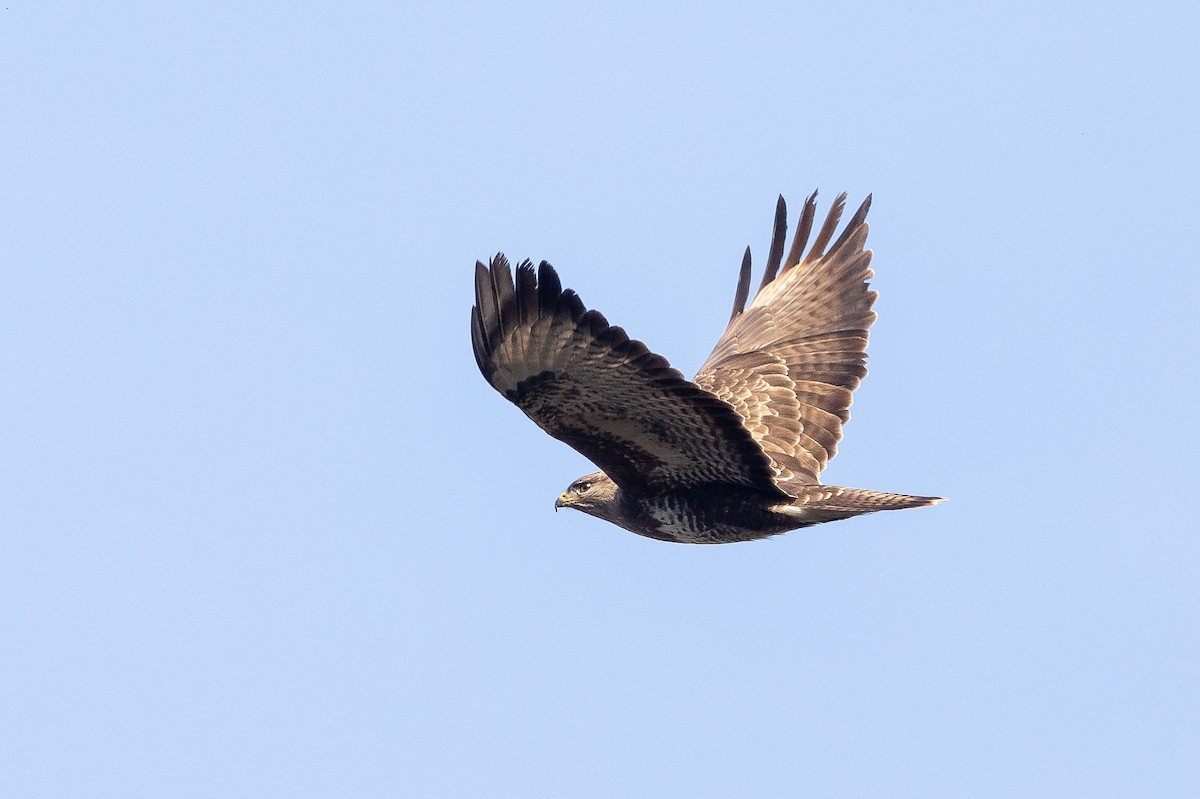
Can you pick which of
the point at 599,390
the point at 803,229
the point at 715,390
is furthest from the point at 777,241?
the point at 599,390

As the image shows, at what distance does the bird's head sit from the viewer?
38.4 ft

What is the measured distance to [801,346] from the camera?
12.8m

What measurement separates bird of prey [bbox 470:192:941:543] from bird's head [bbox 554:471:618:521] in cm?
1

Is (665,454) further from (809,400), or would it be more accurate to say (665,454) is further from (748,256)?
(748,256)

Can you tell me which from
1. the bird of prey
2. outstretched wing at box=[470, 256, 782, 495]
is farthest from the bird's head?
outstretched wing at box=[470, 256, 782, 495]

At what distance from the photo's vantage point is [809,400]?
12336 millimetres

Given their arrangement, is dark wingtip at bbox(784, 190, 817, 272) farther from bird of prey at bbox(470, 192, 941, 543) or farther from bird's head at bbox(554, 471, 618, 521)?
bird's head at bbox(554, 471, 618, 521)

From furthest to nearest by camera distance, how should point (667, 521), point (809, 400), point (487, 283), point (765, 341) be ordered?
point (765, 341)
point (809, 400)
point (667, 521)
point (487, 283)

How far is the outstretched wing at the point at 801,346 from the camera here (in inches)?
475

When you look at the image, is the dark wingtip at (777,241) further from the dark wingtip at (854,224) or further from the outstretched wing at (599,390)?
the outstretched wing at (599,390)

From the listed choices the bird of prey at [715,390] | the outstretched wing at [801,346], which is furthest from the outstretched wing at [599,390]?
the outstretched wing at [801,346]

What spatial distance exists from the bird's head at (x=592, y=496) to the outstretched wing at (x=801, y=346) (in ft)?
3.57

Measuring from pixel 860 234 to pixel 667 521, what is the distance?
334 cm

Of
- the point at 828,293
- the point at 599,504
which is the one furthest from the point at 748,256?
the point at 599,504
